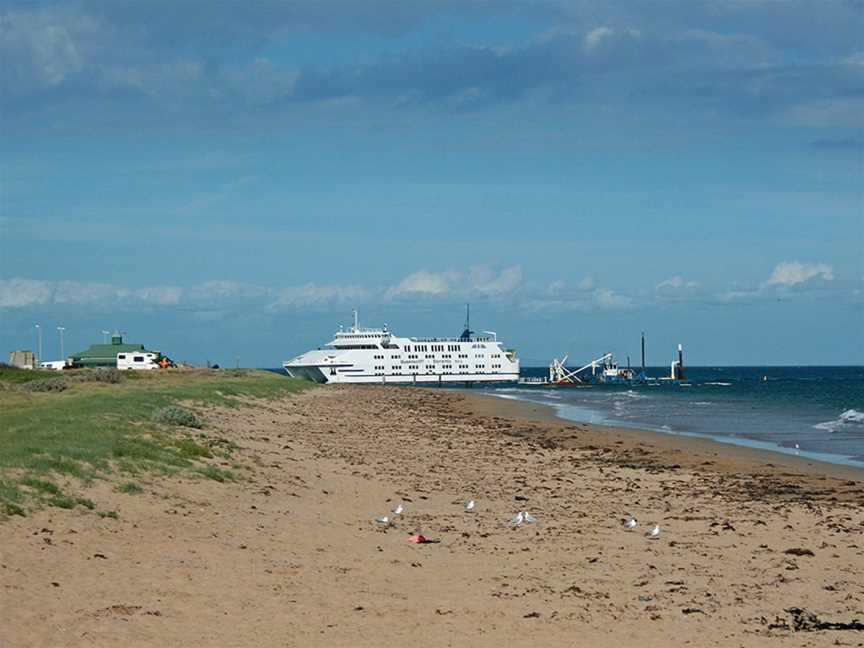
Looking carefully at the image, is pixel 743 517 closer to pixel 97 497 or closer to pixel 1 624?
pixel 97 497

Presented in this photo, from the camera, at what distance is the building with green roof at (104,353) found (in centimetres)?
10181

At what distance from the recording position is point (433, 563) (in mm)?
11859

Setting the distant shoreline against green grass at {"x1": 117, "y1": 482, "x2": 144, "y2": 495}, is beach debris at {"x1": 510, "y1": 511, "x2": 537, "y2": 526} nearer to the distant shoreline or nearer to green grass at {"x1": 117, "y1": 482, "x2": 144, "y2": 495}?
green grass at {"x1": 117, "y1": 482, "x2": 144, "y2": 495}

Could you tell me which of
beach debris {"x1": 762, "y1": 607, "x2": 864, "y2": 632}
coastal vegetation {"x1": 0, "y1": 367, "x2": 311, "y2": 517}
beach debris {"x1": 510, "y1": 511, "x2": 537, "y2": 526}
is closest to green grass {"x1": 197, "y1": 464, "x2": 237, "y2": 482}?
coastal vegetation {"x1": 0, "y1": 367, "x2": 311, "y2": 517}

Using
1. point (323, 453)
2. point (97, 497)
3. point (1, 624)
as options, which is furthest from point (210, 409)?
point (1, 624)

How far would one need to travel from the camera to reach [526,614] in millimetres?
9500

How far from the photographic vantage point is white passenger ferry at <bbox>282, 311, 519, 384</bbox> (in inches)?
4496

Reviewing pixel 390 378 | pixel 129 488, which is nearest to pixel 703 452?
pixel 129 488

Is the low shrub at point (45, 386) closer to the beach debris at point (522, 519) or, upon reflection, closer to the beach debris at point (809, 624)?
the beach debris at point (522, 519)

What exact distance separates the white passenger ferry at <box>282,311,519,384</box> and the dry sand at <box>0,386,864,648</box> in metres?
92.9

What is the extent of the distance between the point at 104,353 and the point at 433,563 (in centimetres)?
9893

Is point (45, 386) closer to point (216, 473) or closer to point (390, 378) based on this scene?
point (216, 473)

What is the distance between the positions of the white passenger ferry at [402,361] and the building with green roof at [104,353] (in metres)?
16.2

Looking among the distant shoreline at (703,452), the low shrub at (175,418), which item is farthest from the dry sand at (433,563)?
the low shrub at (175,418)
